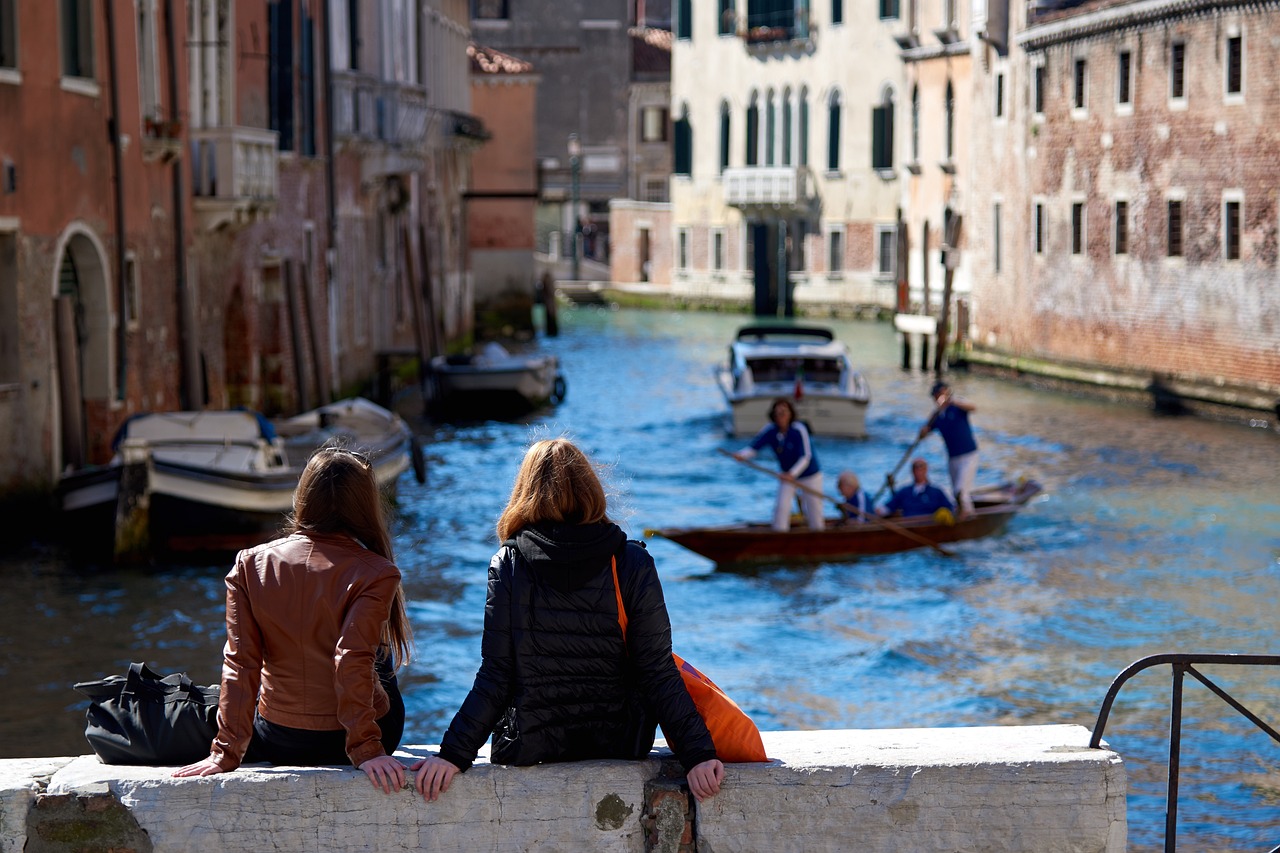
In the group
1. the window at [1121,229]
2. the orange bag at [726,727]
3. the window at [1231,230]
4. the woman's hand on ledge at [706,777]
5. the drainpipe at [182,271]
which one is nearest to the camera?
the woman's hand on ledge at [706,777]

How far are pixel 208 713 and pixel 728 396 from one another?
18.6 meters

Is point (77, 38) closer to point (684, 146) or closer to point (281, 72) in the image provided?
point (281, 72)

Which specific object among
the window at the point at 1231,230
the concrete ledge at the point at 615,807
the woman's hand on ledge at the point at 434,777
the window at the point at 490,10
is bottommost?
the concrete ledge at the point at 615,807

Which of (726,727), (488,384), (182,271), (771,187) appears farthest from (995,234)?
(726,727)

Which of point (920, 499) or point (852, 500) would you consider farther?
point (920, 499)

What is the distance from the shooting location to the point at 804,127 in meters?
44.2

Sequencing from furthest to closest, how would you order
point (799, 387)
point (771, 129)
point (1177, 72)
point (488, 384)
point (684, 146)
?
point (684, 146), point (771, 129), point (488, 384), point (1177, 72), point (799, 387)

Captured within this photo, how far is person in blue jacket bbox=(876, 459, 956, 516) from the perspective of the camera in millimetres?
14523

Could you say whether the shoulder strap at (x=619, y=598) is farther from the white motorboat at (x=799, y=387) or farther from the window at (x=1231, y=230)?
the window at (x=1231, y=230)

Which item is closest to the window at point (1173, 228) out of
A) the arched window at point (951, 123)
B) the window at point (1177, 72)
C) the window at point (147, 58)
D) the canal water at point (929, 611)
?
the window at point (1177, 72)

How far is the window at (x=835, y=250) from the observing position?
4328 cm

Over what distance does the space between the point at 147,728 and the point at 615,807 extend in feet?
3.26

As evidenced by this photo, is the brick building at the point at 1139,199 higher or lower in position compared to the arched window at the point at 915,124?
lower

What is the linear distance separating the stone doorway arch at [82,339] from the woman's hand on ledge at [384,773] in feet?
34.0
